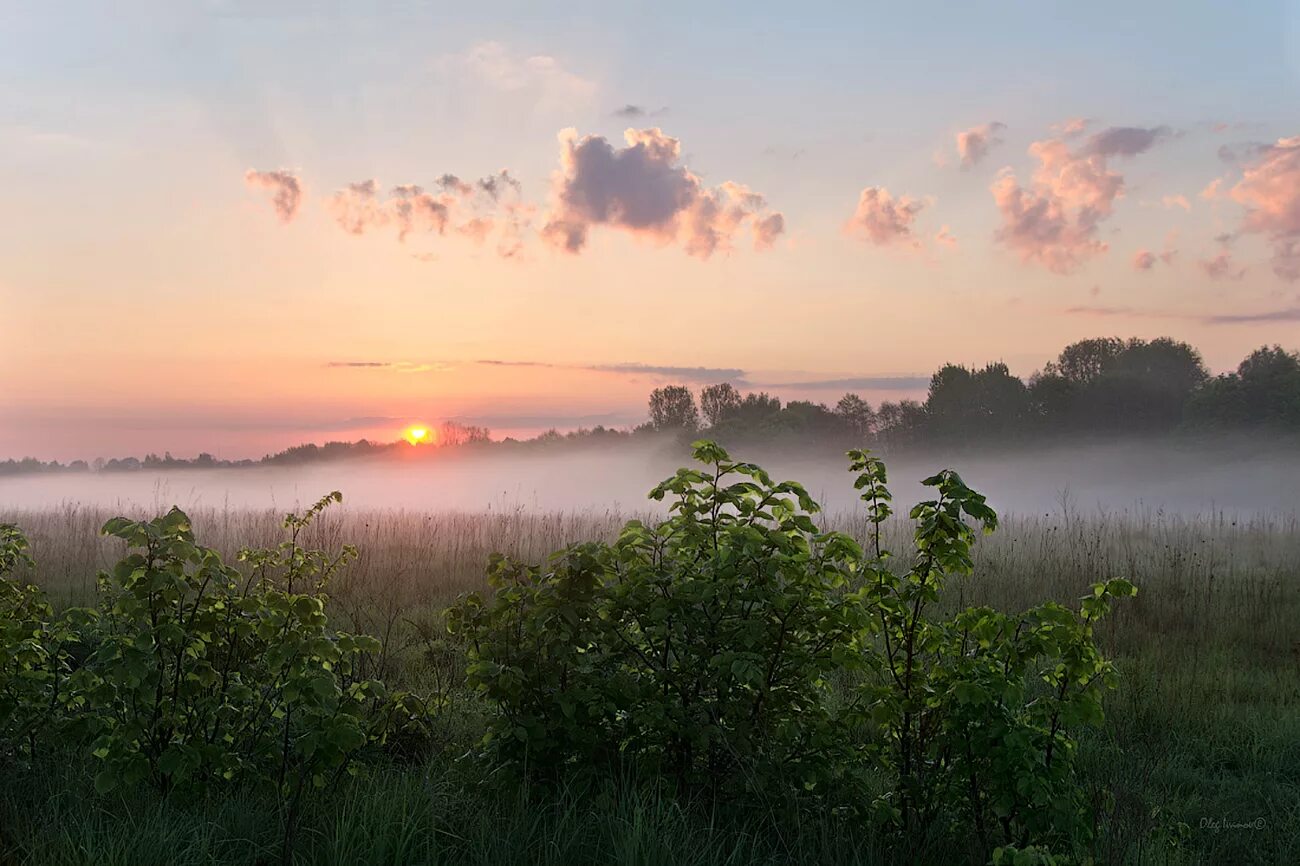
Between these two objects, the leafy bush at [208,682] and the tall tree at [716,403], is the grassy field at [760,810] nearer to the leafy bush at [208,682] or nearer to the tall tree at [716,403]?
the leafy bush at [208,682]

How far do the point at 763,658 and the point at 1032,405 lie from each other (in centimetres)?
7563

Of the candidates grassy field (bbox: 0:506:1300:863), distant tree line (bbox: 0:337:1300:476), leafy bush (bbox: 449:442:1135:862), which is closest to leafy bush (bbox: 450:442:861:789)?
leafy bush (bbox: 449:442:1135:862)

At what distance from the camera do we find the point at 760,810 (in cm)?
457

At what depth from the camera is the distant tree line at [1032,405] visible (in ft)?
237

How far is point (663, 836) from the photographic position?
13.5 feet

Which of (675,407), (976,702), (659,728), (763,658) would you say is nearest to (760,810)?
(659,728)

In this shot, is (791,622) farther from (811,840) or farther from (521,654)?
(521,654)

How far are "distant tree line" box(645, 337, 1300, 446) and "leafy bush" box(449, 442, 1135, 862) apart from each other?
217 feet

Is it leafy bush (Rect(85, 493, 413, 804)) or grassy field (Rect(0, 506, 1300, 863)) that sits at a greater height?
leafy bush (Rect(85, 493, 413, 804))
